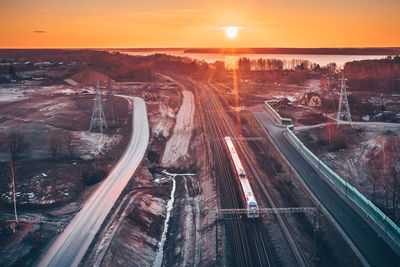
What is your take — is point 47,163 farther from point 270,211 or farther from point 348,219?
point 348,219

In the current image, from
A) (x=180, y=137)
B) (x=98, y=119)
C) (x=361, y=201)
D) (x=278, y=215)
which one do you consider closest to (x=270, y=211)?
(x=278, y=215)

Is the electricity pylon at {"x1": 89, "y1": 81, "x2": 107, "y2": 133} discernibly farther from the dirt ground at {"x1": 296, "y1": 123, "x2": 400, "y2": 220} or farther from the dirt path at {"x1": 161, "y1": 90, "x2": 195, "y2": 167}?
the dirt ground at {"x1": 296, "y1": 123, "x2": 400, "y2": 220}

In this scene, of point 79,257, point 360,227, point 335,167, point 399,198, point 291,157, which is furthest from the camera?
point 291,157

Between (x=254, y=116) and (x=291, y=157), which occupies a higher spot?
(x=254, y=116)

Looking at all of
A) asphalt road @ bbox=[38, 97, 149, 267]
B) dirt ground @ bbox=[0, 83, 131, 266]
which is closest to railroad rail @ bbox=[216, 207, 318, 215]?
asphalt road @ bbox=[38, 97, 149, 267]

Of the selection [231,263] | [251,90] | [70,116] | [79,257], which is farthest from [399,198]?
[251,90]

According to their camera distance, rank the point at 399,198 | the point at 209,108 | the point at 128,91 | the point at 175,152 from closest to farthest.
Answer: the point at 399,198, the point at 175,152, the point at 209,108, the point at 128,91

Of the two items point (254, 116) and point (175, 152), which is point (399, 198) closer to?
point (175, 152)
